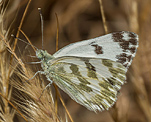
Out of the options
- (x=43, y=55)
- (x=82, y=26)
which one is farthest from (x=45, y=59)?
(x=82, y=26)

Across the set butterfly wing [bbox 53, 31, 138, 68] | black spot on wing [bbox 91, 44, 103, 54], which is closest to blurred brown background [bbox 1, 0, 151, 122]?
butterfly wing [bbox 53, 31, 138, 68]

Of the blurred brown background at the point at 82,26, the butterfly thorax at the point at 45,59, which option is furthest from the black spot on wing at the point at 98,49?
the blurred brown background at the point at 82,26

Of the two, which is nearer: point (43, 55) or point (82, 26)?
point (43, 55)


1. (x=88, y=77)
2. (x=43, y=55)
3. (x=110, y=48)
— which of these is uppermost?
(x=43, y=55)

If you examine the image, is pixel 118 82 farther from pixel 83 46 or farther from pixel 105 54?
pixel 83 46

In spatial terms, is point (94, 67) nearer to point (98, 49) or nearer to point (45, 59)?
point (98, 49)

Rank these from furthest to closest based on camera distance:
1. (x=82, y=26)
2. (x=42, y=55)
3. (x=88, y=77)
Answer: (x=82, y=26), (x=88, y=77), (x=42, y=55)

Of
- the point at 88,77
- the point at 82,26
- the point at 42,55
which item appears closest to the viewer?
the point at 42,55

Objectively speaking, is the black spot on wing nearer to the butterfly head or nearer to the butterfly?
the butterfly
